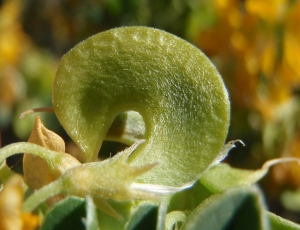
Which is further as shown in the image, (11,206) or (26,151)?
(26,151)

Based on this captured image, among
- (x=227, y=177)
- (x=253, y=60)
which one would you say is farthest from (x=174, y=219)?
(x=253, y=60)

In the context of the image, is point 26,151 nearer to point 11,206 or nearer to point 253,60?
point 11,206

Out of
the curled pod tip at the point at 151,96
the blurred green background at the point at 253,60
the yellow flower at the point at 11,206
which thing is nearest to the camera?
the yellow flower at the point at 11,206

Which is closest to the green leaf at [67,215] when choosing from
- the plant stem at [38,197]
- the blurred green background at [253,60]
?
the plant stem at [38,197]

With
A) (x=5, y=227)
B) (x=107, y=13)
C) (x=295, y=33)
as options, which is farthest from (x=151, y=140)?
(x=107, y=13)

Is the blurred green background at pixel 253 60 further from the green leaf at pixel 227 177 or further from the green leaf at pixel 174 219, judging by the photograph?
the green leaf at pixel 174 219

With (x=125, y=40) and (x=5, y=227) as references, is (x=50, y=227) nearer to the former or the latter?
(x=5, y=227)

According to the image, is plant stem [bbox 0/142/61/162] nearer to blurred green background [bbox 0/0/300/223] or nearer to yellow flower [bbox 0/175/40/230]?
yellow flower [bbox 0/175/40/230]
